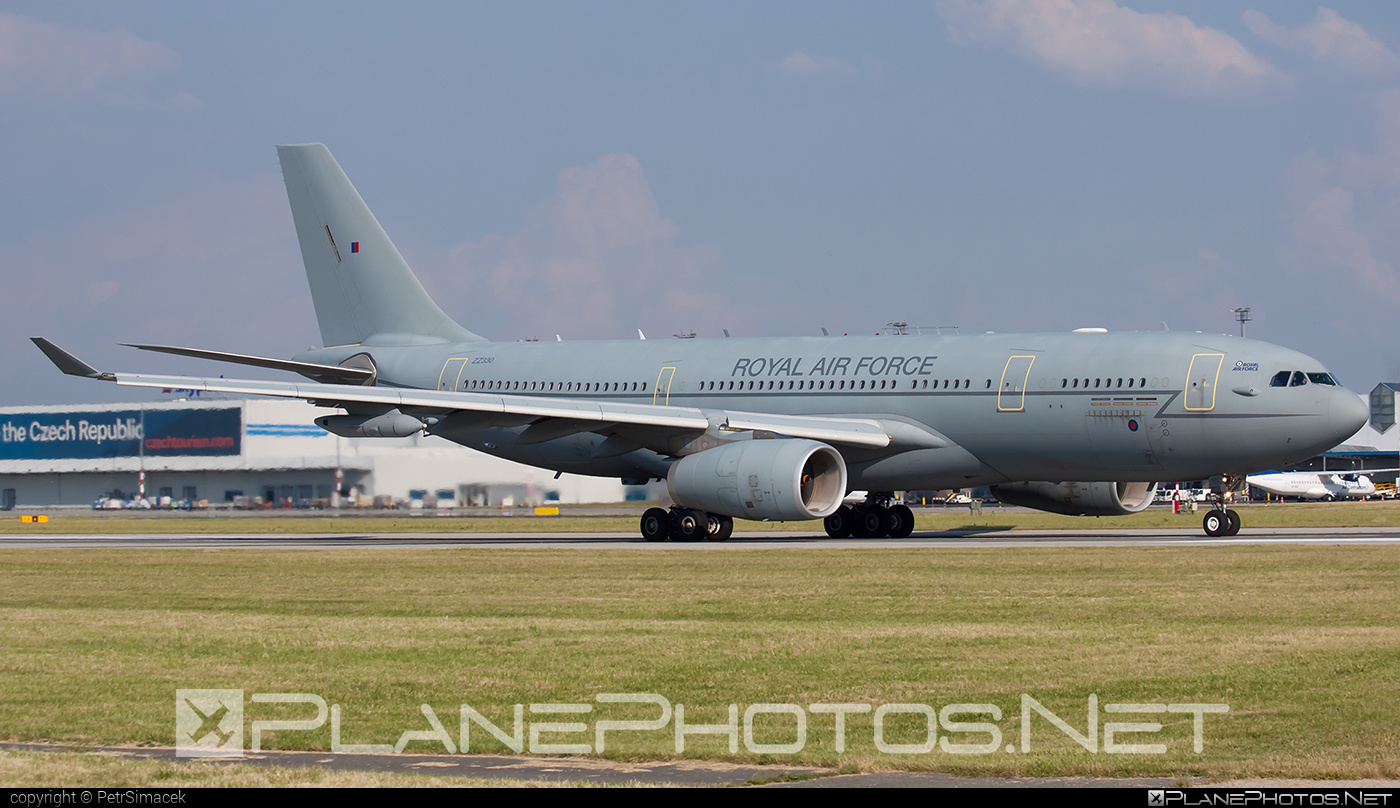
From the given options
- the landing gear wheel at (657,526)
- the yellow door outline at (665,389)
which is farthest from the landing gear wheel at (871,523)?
the yellow door outline at (665,389)

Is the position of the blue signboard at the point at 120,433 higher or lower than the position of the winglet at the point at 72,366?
higher

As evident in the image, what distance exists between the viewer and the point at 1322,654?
41.3ft

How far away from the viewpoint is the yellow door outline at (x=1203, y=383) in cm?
2903

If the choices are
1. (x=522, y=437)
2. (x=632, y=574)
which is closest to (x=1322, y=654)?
(x=632, y=574)

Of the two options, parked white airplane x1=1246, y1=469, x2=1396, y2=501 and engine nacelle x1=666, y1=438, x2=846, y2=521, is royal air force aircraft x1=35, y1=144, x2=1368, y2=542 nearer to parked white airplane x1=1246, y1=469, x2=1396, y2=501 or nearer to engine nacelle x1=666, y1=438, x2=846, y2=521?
engine nacelle x1=666, y1=438, x2=846, y2=521

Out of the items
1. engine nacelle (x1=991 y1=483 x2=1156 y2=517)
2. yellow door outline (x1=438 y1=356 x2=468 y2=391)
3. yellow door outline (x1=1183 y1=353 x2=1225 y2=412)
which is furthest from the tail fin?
yellow door outline (x1=1183 y1=353 x2=1225 y2=412)

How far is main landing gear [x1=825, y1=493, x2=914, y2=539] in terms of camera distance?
34.0 metres

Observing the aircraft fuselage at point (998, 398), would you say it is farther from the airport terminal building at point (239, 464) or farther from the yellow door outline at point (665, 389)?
the airport terminal building at point (239, 464)

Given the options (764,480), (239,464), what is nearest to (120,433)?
(239,464)

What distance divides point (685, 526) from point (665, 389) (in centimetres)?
536

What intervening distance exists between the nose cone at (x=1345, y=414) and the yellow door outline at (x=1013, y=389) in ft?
18.5

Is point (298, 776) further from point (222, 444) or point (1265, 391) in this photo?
point (222, 444)

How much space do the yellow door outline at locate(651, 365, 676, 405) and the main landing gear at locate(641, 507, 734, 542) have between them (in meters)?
4.48
